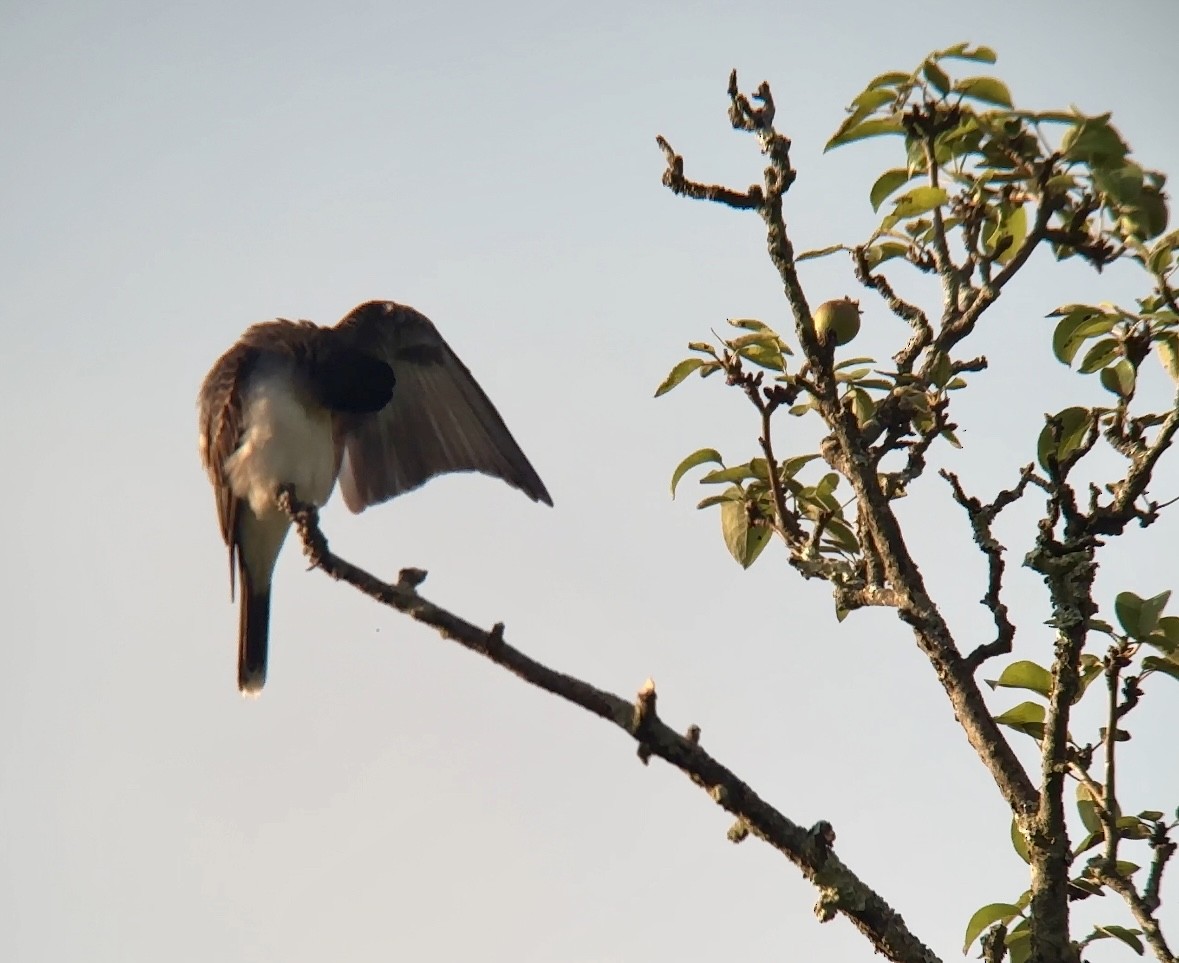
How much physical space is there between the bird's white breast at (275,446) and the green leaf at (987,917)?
4305 mm

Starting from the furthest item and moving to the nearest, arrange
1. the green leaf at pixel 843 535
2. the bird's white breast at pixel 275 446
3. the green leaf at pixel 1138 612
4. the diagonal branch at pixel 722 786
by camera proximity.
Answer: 1. the bird's white breast at pixel 275 446
2. the green leaf at pixel 843 535
3. the green leaf at pixel 1138 612
4. the diagonal branch at pixel 722 786

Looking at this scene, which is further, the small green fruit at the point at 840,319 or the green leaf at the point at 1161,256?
the small green fruit at the point at 840,319

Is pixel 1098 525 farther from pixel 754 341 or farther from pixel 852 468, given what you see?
pixel 754 341

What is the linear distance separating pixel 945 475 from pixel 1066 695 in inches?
26.6

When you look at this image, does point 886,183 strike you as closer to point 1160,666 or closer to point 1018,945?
point 1160,666

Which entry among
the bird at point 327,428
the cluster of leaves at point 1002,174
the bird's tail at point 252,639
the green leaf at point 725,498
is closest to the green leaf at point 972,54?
the cluster of leaves at point 1002,174

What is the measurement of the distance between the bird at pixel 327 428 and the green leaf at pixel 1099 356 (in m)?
3.09

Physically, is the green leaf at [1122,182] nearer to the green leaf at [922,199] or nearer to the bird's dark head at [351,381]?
Answer: the green leaf at [922,199]

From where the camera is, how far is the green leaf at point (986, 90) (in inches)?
130

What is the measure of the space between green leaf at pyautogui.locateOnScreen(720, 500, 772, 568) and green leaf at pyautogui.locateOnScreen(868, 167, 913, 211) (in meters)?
1.00

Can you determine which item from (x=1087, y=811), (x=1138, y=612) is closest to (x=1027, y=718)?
(x=1087, y=811)

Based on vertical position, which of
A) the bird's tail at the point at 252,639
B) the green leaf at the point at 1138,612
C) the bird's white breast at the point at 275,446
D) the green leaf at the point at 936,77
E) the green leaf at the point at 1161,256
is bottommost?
the green leaf at the point at 1138,612

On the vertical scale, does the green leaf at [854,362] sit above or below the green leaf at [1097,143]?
below

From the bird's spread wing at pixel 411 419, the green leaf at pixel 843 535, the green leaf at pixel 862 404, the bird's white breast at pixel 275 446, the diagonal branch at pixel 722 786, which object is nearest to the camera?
the diagonal branch at pixel 722 786
